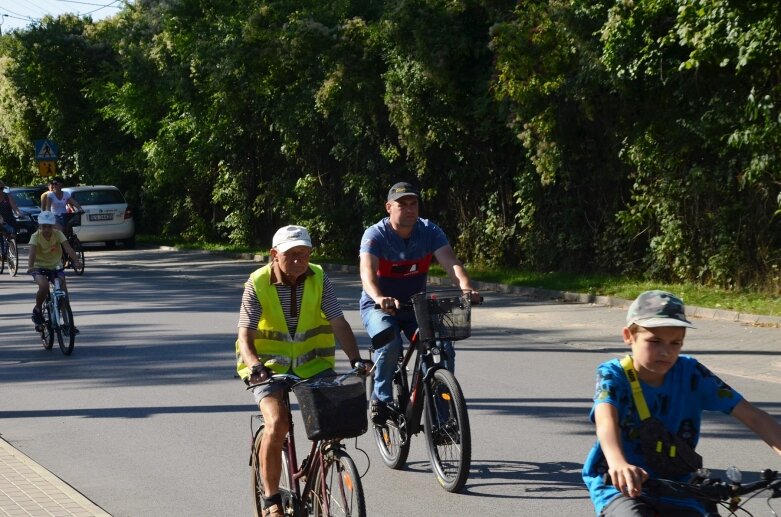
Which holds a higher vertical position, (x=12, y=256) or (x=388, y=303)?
(x=388, y=303)

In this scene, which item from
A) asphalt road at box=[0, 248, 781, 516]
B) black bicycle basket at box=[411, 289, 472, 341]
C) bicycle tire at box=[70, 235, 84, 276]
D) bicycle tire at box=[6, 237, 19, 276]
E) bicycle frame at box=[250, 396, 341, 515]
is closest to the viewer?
bicycle frame at box=[250, 396, 341, 515]

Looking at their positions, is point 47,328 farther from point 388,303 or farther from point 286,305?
point 286,305

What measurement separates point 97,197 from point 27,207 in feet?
19.8

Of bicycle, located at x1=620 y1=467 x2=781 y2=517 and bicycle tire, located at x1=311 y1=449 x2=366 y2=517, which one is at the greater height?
bicycle, located at x1=620 y1=467 x2=781 y2=517

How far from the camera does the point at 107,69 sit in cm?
3678

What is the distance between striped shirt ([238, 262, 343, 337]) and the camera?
18.6ft

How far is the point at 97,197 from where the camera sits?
3117cm

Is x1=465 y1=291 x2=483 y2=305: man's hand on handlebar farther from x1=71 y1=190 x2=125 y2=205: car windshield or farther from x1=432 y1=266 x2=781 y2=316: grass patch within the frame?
x1=71 y1=190 x2=125 y2=205: car windshield

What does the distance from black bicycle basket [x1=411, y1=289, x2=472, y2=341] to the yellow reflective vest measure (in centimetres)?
120

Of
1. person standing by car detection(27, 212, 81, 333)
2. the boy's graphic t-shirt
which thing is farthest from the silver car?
the boy's graphic t-shirt

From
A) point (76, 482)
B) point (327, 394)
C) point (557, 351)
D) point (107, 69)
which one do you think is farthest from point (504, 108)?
point (107, 69)

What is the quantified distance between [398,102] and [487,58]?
1.81 m

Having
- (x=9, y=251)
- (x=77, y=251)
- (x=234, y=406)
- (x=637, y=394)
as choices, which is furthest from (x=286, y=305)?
(x=9, y=251)

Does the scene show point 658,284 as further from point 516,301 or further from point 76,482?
point 76,482
